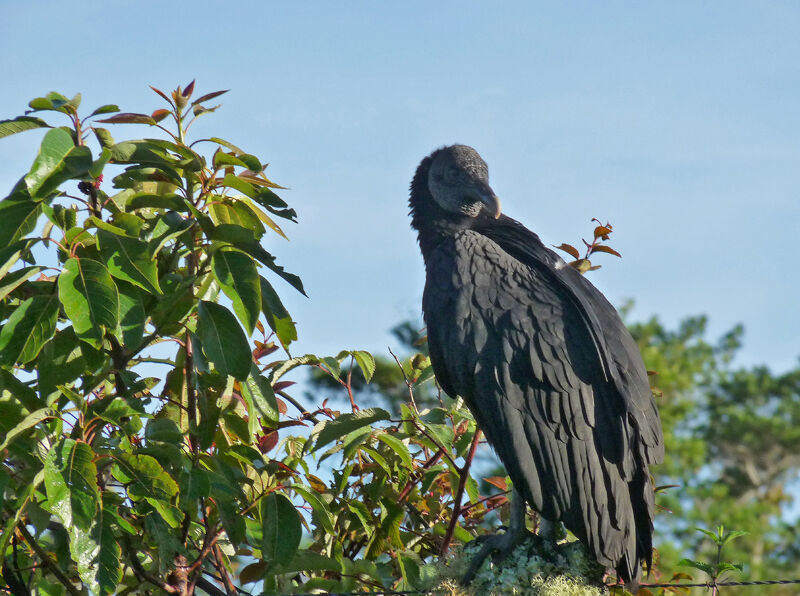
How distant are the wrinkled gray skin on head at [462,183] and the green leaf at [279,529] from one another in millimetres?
1227

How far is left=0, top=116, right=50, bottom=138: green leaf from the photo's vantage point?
2.72m

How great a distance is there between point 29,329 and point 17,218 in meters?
0.30

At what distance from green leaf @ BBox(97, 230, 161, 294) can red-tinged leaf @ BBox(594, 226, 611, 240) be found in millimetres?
1570

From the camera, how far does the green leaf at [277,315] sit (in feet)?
9.29

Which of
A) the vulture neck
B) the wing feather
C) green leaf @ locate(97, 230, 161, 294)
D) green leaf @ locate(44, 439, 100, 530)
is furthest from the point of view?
the vulture neck

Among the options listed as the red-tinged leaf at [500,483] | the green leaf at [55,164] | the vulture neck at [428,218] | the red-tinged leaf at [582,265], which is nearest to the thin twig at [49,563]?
the green leaf at [55,164]

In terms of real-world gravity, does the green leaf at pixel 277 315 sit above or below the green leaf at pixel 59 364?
above

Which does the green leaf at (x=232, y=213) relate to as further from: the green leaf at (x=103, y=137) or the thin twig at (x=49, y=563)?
the thin twig at (x=49, y=563)

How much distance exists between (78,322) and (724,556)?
50.6ft

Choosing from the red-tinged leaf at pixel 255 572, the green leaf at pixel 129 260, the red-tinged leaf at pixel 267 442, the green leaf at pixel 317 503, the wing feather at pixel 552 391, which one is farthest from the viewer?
the red-tinged leaf at pixel 267 442

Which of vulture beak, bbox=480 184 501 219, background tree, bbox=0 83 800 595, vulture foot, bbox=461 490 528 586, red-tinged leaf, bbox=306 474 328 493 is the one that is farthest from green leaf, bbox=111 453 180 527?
vulture beak, bbox=480 184 501 219

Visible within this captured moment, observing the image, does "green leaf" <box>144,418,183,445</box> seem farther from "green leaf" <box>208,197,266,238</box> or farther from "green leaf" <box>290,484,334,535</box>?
"green leaf" <box>208,197,266,238</box>

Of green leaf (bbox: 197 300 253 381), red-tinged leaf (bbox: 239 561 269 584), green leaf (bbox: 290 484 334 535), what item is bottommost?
red-tinged leaf (bbox: 239 561 269 584)

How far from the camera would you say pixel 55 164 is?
2.55m
